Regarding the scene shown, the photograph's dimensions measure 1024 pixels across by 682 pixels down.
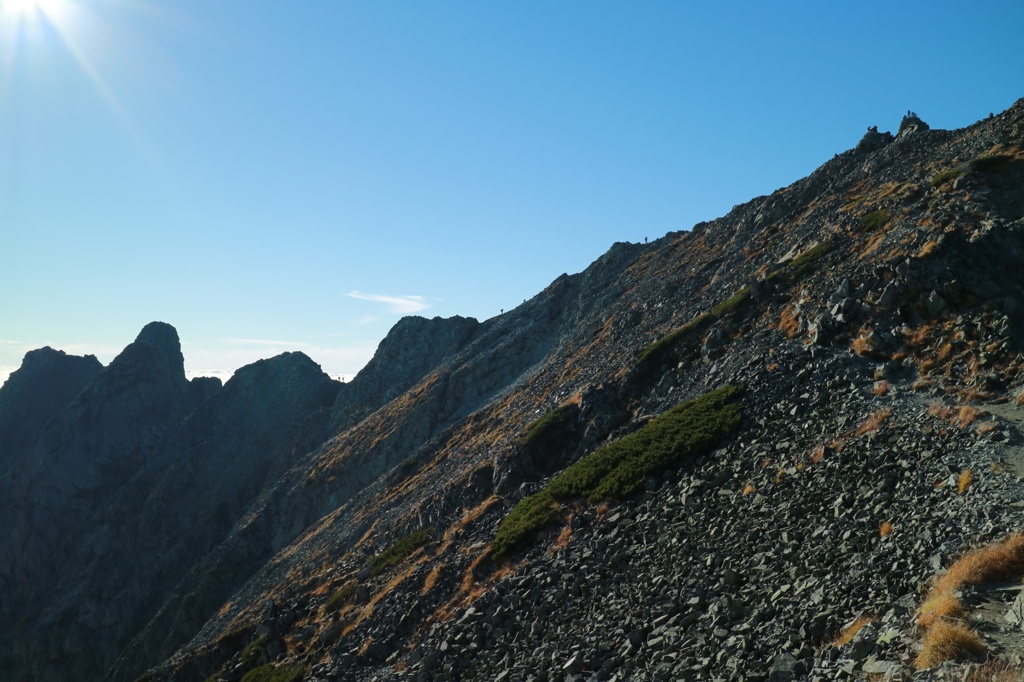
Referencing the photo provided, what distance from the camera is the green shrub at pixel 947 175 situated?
41.0 metres

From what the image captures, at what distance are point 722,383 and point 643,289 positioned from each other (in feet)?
123

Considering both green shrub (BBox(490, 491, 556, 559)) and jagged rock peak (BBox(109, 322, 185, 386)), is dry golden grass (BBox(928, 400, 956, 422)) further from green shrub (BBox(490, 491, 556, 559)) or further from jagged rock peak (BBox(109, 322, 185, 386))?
jagged rock peak (BBox(109, 322, 185, 386))

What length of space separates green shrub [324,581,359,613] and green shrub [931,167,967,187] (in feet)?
146

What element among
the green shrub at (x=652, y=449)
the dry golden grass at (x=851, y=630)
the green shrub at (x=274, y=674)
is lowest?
the green shrub at (x=274, y=674)

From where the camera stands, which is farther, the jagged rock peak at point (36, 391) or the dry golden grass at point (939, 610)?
the jagged rock peak at point (36, 391)

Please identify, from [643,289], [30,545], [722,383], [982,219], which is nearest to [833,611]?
[722,383]

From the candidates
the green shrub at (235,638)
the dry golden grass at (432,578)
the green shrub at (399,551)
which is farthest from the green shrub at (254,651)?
the dry golden grass at (432,578)

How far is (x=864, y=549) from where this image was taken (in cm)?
1753

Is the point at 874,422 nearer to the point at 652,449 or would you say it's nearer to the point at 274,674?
the point at 652,449

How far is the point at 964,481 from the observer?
17984 millimetres

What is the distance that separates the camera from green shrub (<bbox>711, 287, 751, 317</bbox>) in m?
44.1

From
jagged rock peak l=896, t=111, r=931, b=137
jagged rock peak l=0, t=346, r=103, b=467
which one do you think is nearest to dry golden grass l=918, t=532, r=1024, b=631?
jagged rock peak l=896, t=111, r=931, b=137

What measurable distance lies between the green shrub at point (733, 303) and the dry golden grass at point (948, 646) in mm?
32991

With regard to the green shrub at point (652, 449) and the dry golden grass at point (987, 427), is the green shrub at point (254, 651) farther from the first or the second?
the dry golden grass at point (987, 427)
